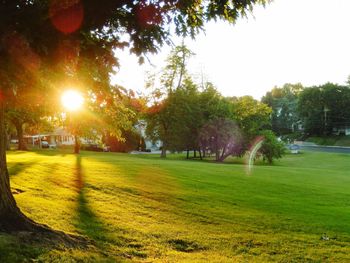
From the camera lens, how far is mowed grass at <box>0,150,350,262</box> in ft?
23.1

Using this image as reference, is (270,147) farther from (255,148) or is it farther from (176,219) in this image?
(176,219)

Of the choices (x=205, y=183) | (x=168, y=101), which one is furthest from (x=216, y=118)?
(x=205, y=183)

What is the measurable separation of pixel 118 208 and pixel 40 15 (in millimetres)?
5907

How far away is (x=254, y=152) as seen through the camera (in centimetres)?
5012

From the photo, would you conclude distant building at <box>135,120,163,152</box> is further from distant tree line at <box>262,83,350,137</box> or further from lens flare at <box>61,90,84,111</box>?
distant tree line at <box>262,83,350,137</box>

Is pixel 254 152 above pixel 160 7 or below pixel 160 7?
below

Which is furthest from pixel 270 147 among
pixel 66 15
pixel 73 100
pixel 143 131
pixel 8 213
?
pixel 66 15

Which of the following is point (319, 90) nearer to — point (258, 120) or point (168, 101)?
point (258, 120)

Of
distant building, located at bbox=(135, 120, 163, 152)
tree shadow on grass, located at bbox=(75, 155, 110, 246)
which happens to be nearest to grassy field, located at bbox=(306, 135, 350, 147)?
distant building, located at bbox=(135, 120, 163, 152)

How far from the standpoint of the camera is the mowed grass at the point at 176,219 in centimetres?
705

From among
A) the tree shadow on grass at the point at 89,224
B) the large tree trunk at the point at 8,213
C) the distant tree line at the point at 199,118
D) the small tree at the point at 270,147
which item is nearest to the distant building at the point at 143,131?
the distant tree line at the point at 199,118

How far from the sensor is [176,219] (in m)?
9.83

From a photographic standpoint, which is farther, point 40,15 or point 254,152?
point 254,152

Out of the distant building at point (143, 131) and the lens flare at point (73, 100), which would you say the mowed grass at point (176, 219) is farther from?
the distant building at point (143, 131)
